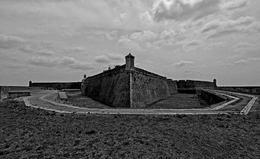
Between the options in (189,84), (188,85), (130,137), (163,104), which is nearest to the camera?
(130,137)

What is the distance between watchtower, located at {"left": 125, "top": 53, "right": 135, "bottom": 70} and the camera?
1573cm

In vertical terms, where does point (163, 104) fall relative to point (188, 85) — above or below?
below

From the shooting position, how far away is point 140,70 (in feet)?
59.8

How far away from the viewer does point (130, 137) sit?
5344 mm

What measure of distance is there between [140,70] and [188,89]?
35998 mm

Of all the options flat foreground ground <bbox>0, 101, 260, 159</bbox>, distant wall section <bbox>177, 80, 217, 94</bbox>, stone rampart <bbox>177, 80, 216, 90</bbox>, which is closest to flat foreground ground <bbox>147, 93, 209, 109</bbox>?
flat foreground ground <bbox>0, 101, 260, 159</bbox>

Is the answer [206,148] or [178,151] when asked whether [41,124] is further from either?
[206,148]

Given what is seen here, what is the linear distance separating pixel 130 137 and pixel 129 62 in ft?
36.7

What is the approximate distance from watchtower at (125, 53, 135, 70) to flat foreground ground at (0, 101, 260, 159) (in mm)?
8965

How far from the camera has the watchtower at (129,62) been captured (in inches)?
619

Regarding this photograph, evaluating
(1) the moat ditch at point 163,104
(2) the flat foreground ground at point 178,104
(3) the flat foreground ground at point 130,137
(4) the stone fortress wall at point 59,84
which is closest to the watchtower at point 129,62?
(1) the moat ditch at point 163,104

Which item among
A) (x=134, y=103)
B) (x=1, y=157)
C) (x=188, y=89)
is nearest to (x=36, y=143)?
(x=1, y=157)

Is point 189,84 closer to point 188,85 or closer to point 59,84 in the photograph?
point 188,85

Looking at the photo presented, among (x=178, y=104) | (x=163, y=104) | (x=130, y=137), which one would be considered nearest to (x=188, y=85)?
(x=178, y=104)
